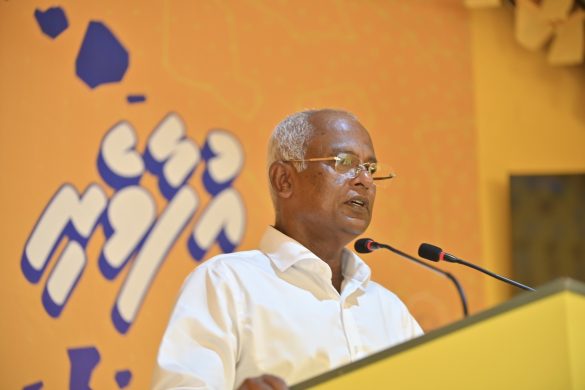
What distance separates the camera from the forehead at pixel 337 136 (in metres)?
2.04

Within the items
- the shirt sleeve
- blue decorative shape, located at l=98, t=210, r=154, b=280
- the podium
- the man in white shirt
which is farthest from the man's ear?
blue decorative shape, located at l=98, t=210, r=154, b=280

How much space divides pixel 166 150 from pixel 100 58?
47 centimetres

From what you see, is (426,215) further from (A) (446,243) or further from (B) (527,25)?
(B) (527,25)

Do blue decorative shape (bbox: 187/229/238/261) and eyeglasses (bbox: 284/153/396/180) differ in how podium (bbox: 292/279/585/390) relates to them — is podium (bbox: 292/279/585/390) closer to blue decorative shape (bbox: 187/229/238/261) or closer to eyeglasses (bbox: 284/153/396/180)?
eyeglasses (bbox: 284/153/396/180)

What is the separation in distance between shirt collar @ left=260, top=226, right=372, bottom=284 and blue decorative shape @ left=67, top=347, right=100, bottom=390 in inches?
57.5

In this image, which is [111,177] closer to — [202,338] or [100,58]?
[100,58]

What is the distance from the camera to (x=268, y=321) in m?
1.72

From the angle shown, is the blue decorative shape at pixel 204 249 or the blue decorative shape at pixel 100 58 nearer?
the blue decorative shape at pixel 100 58

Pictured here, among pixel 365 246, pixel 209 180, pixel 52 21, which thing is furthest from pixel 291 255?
pixel 52 21

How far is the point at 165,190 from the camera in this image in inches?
134

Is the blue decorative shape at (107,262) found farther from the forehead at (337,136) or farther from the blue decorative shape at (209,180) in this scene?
the forehead at (337,136)

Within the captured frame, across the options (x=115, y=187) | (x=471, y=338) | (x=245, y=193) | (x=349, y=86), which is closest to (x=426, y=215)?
(x=349, y=86)

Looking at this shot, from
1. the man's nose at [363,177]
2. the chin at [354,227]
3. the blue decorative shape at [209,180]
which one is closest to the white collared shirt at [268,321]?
the chin at [354,227]

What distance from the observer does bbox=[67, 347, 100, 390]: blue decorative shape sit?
3.13 metres
